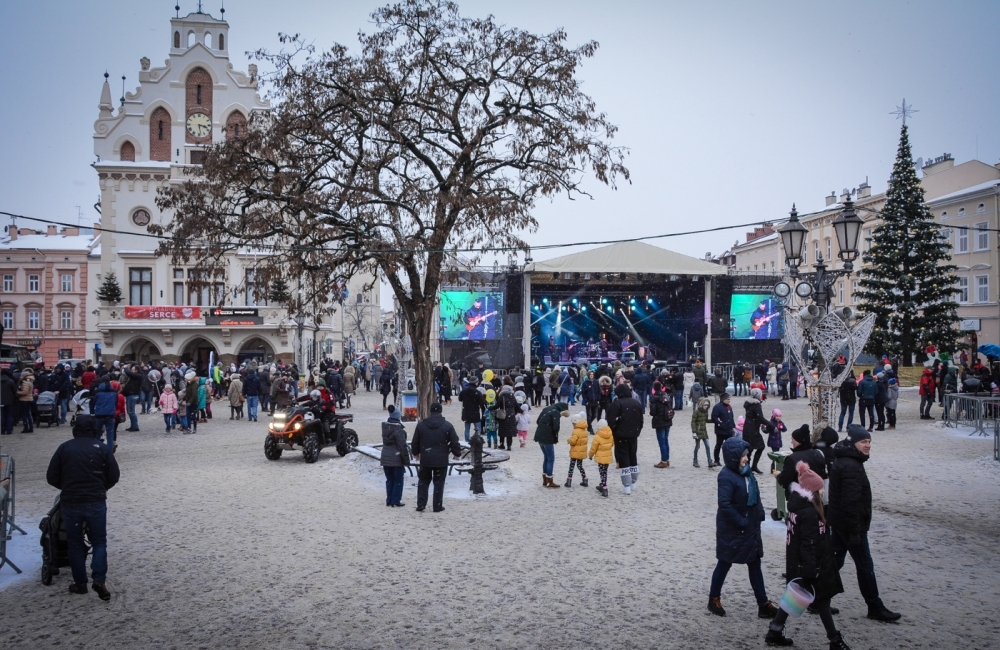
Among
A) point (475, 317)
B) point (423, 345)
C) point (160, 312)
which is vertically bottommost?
point (423, 345)

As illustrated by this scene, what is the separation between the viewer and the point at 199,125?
Answer: 40.0m

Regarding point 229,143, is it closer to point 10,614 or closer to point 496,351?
point 10,614

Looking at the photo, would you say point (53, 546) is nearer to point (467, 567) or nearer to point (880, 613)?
point (467, 567)

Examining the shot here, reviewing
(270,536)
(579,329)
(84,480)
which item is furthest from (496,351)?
(84,480)

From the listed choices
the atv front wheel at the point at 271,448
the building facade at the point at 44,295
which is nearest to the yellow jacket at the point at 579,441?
the atv front wheel at the point at 271,448

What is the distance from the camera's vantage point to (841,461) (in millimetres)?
5961

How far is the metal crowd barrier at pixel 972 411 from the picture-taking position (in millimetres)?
17144

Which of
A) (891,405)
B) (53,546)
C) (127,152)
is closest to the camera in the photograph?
(53,546)

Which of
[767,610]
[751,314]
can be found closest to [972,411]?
[767,610]

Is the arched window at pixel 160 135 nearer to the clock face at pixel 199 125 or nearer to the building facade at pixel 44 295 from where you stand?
the clock face at pixel 199 125

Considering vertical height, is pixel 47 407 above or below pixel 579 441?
below

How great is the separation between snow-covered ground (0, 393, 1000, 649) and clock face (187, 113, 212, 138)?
31.1 metres

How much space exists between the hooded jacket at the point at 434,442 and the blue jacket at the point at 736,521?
15.1ft

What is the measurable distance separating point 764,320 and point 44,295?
1800 inches
